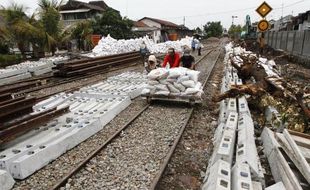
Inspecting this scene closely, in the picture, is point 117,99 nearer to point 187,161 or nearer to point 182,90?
point 182,90

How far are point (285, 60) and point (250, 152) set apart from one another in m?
15.4

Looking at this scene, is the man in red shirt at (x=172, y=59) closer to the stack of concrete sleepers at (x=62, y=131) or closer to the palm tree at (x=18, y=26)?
the stack of concrete sleepers at (x=62, y=131)

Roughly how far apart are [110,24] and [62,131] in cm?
2765

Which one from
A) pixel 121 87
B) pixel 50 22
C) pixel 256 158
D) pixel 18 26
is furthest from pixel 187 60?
pixel 50 22

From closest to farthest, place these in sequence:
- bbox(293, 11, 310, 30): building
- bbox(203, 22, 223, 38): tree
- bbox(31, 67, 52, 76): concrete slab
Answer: bbox(31, 67, 52, 76): concrete slab < bbox(293, 11, 310, 30): building < bbox(203, 22, 223, 38): tree

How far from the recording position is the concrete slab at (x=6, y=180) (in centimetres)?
386

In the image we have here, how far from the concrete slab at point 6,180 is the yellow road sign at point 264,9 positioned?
1041cm

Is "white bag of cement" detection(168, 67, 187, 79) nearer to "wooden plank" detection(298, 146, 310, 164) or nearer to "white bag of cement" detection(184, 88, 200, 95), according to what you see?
"white bag of cement" detection(184, 88, 200, 95)

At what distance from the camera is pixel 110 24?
31875mm

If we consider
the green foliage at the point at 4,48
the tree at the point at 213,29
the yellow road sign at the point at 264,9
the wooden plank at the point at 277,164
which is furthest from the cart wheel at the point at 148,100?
the tree at the point at 213,29

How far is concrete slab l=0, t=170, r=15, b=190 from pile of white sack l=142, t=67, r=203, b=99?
465 cm

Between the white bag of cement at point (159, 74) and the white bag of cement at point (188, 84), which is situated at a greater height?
the white bag of cement at point (159, 74)

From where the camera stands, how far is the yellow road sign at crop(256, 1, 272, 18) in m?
11.4

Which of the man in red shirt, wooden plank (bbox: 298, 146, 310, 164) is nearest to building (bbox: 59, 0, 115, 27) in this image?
the man in red shirt
